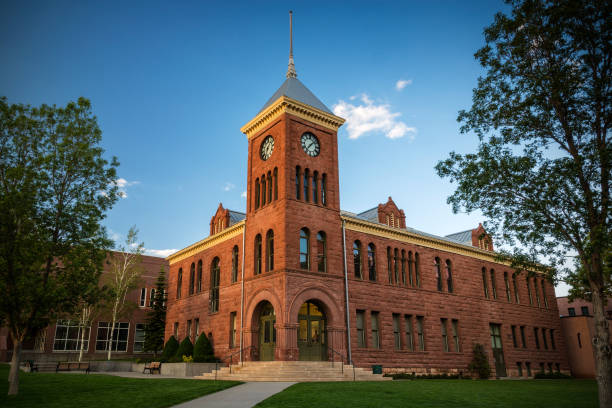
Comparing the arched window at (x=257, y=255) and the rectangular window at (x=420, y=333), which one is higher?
the arched window at (x=257, y=255)

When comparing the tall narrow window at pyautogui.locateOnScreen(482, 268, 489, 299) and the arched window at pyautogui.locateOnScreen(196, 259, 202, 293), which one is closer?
the arched window at pyautogui.locateOnScreen(196, 259, 202, 293)

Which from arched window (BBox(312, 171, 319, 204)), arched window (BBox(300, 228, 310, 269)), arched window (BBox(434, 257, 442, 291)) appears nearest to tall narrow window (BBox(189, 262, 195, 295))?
arched window (BBox(300, 228, 310, 269))

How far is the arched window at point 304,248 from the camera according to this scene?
88.3 ft

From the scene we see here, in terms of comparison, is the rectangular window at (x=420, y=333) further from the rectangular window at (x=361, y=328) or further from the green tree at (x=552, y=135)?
the green tree at (x=552, y=135)

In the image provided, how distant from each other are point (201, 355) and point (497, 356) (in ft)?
75.3

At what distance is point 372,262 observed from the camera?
30594 millimetres

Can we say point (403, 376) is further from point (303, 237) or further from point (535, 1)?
point (535, 1)

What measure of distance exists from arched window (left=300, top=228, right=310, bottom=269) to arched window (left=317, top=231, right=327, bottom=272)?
3.11 ft

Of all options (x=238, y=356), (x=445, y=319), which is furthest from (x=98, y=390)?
(x=445, y=319)

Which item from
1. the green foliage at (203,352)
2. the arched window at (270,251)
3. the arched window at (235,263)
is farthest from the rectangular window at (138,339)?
the arched window at (270,251)

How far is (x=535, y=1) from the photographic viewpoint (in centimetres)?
1638

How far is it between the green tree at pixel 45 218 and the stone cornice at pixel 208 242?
13271mm

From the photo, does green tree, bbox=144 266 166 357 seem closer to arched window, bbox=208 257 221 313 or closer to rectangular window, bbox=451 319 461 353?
arched window, bbox=208 257 221 313

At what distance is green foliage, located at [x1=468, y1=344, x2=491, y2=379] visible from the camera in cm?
3281
